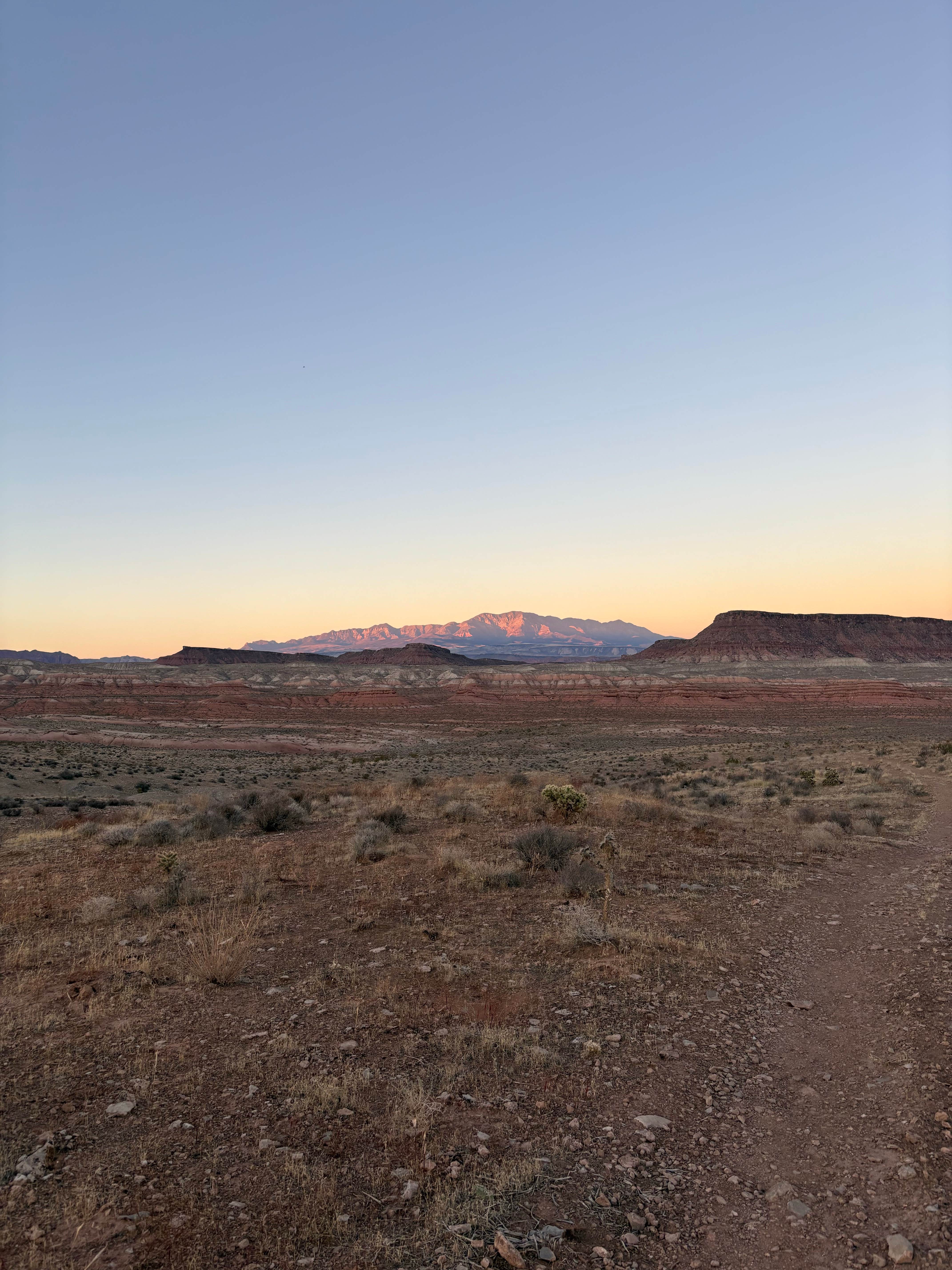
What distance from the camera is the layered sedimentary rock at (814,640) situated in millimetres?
133625

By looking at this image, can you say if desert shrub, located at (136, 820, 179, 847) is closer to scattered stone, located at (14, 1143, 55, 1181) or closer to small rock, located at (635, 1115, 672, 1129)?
scattered stone, located at (14, 1143, 55, 1181)

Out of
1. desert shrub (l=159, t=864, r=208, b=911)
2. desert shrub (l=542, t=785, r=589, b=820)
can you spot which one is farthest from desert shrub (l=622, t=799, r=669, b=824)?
desert shrub (l=159, t=864, r=208, b=911)

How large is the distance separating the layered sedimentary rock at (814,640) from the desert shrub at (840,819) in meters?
Result: 120

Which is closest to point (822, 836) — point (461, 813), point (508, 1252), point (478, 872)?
point (478, 872)

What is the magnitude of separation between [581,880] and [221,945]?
5.34m

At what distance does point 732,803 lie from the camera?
19.4 metres

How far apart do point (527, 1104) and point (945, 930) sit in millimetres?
6352

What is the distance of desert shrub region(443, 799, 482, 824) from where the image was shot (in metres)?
16.7

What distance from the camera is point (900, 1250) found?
369 centimetres

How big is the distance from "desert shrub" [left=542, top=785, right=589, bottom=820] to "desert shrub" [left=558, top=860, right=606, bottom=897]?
4.87 m

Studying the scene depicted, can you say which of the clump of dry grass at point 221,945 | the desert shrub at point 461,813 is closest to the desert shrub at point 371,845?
the desert shrub at point 461,813

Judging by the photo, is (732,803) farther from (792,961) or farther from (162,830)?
(162,830)

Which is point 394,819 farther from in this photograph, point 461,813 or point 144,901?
point 144,901

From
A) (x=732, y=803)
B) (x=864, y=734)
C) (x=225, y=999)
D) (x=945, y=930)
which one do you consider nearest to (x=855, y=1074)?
(x=945, y=930)
